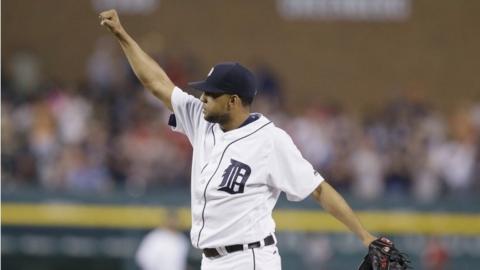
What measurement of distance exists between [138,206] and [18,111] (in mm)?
1963

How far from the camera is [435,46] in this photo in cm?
1867

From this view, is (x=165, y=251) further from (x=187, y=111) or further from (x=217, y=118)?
(x=217, y=118)

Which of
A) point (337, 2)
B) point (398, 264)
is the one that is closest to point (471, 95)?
point (337, 2)

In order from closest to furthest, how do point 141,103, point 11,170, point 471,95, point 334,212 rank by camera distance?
point 334,212 < point 11,170 < point 141,103 < point 471,95

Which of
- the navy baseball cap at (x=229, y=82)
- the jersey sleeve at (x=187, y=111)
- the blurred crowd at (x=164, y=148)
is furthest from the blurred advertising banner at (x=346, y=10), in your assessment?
the navy baseball cap at (x=229, y=82)

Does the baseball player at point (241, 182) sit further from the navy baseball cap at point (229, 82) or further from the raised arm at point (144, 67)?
the raised arm at point (144, 67)

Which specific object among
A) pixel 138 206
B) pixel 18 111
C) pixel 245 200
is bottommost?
pixel 138 206

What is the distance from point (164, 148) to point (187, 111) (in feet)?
27.2

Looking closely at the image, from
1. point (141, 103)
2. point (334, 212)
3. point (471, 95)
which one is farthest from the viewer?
point (471, 95)

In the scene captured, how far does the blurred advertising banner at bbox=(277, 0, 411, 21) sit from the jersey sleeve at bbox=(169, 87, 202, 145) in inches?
467

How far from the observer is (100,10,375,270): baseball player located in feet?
22.1

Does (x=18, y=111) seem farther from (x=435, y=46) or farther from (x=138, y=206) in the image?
(x=435, y=46)

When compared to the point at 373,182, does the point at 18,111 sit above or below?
above

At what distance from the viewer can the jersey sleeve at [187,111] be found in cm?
701
